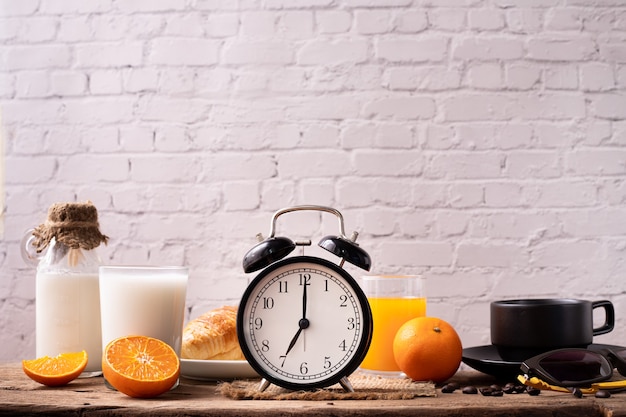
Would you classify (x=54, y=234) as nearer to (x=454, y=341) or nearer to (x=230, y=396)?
(x=230, y=396)

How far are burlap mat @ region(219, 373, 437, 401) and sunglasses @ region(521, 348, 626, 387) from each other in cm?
19

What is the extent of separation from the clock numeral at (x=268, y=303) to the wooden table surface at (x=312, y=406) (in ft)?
0.59

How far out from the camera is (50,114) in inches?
82.8

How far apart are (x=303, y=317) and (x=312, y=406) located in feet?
0.64

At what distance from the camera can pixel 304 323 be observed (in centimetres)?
121

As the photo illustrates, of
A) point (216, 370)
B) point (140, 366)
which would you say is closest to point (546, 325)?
point (216, 370)

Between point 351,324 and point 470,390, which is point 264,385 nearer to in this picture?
point 351,324

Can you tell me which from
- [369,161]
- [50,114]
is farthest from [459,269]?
[50,114]

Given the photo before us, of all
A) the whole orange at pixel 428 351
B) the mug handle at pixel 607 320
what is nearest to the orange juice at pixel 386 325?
the whole orange at pixel 428 351

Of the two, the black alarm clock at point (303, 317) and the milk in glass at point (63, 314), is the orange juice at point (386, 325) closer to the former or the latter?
the black alarm clock at point (303, 317)

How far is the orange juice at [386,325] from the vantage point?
1.42 meters

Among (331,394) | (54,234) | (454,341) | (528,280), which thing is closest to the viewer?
(331,394)

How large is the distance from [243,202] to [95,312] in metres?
0.71

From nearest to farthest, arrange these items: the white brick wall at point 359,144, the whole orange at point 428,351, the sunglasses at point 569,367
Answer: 1. the sunglasses at point 569,367
2. the whole orange at point 428,351
3. the white brick wall at point 359,144
